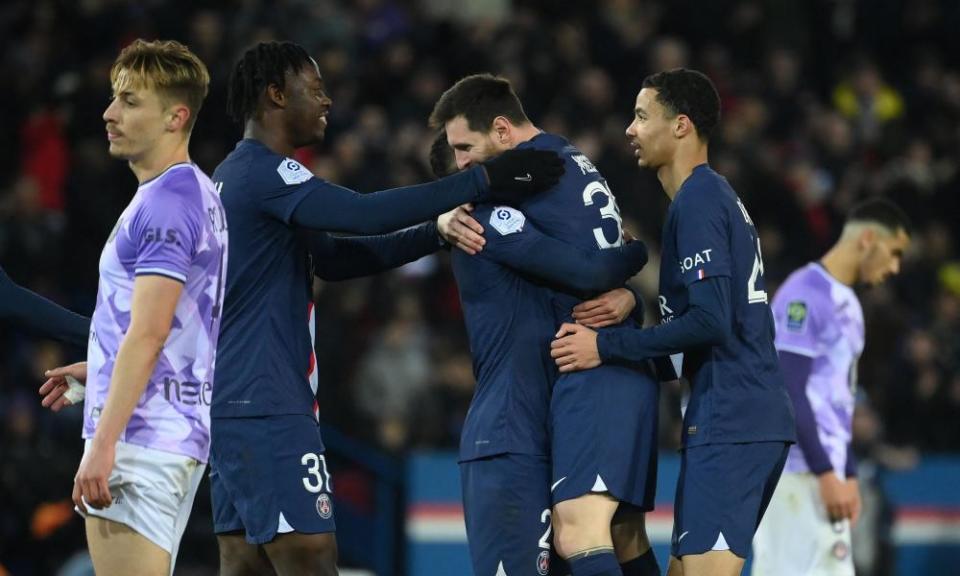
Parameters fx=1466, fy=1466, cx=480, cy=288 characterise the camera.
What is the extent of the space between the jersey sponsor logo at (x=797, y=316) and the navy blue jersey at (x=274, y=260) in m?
2.61

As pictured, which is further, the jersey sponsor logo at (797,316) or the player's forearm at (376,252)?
the jersey sponsor logo at (797,316)

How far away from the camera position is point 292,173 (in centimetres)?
546

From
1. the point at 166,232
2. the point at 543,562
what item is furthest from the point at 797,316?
the point at 166,232

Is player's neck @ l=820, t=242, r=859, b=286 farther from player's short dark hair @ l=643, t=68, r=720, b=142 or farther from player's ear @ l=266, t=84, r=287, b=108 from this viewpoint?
player's ear @ l=266, t=84, r=287, b=108

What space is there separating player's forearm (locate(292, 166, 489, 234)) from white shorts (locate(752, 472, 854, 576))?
117 inches

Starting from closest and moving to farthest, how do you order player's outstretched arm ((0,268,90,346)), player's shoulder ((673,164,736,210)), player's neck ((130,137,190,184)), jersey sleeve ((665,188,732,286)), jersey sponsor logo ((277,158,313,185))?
player's neck ((130,137,190,184)), player's outstretched arm ((0,268,90,346)), jersey sponsor logo ((277,158,313,185)), jersey sleeve ((665,188,732,286)), player's shoulder ((673,164,736,210))

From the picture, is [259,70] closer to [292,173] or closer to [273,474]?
[292,173]

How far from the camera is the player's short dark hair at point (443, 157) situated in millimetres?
6070

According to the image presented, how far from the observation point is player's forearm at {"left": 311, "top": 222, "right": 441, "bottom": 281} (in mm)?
6148

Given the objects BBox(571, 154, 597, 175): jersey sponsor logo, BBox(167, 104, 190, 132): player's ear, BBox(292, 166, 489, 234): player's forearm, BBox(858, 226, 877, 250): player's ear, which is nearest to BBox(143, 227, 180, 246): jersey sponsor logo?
BBox(167, 104, 190, 132): player's ear

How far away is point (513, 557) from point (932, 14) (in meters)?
13.7

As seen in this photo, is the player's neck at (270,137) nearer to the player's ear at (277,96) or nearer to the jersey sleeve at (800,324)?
the player's ear at (277,96)

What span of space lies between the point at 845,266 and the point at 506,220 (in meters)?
2.82

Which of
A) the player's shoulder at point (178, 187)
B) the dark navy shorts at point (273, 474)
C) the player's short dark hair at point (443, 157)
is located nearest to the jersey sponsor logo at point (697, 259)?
the player's short dark hair at point (443, 157)
